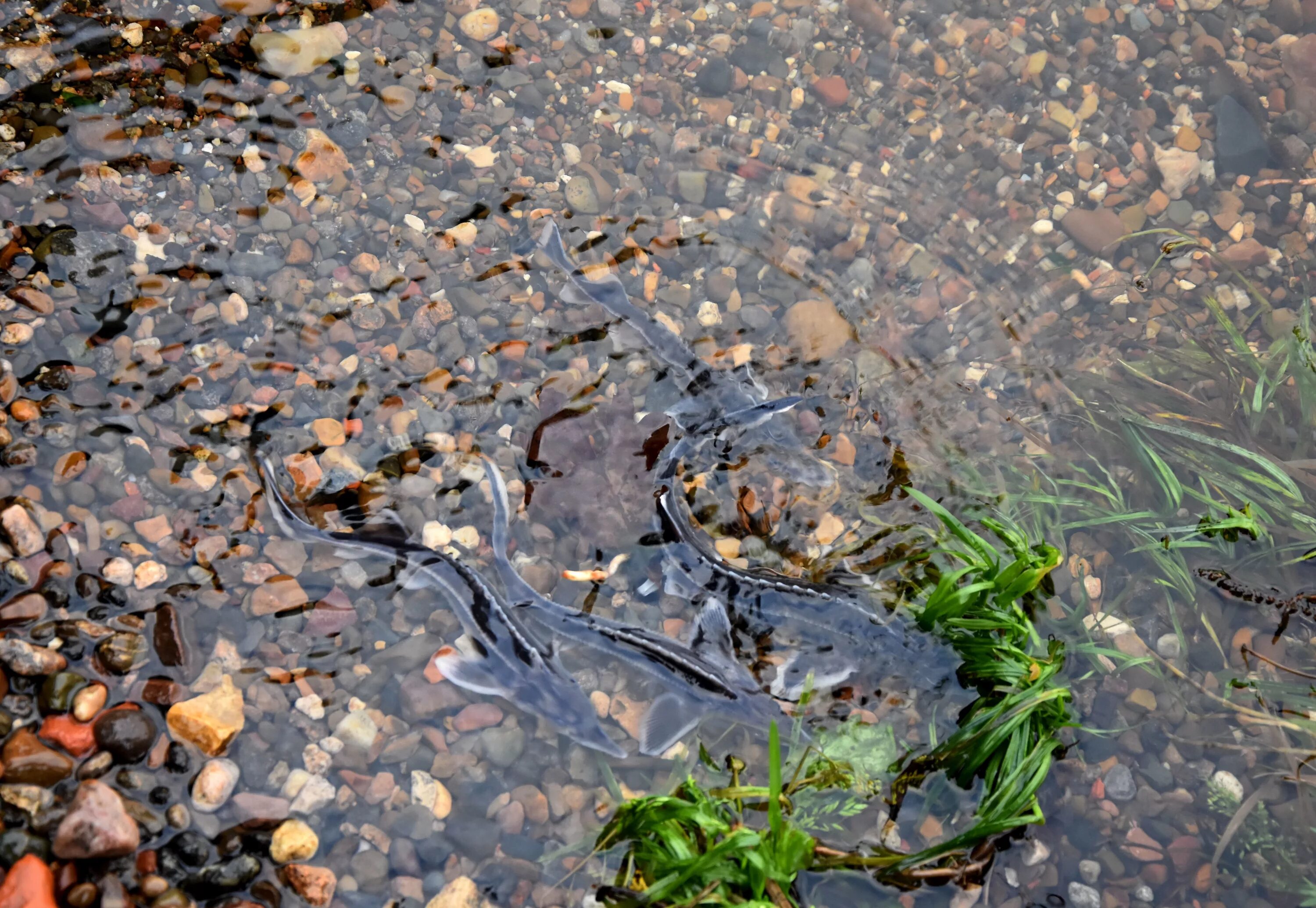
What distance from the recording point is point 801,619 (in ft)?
13.1

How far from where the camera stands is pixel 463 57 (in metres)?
4.98

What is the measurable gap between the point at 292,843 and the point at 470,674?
2.97 ft

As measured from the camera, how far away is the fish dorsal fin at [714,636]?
391 centimetres

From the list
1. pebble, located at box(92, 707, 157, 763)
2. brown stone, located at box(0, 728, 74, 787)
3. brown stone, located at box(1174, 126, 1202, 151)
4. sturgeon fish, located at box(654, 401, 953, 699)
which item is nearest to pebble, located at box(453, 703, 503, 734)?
sturgeon fish, located at box(654, 401, 953, 699)

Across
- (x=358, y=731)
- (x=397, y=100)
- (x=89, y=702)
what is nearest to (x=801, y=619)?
(x=358, y=731)

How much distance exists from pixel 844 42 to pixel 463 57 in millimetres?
2335

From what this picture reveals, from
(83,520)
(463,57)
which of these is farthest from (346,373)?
(463,57)

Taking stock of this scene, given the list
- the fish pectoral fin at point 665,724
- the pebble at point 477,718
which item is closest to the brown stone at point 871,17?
the fish pectoral fin at point 665,724

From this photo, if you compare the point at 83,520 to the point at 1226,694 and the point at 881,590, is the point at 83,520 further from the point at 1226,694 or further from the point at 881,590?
the point at 1226,694

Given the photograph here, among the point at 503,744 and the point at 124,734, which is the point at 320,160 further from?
the point at 503,744

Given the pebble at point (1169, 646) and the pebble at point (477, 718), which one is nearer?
the pebble at point (477, 718)

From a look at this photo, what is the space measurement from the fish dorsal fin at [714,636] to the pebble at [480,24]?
3.48m

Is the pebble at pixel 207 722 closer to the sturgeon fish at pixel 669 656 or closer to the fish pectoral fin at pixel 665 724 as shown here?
the sturgeon fish at pixel 669 656

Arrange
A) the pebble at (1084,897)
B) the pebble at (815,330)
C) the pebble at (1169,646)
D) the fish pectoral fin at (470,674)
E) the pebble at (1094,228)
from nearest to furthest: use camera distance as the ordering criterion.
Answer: the pebble at (1084,897)
the fish pectoral fin at (470,674)
the pebble at (1169,646)
the pebble at (815,330)
the pebble at (1094,228)
